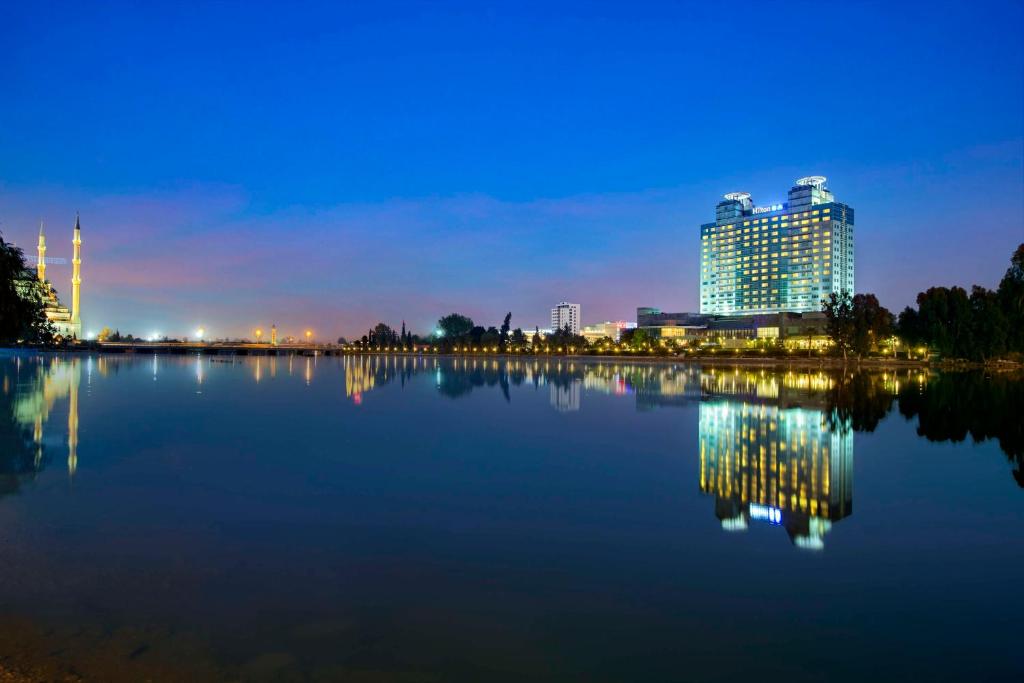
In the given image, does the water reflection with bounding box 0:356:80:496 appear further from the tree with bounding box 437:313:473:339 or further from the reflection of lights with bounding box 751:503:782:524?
the tree with bounding box 437:313:473:339

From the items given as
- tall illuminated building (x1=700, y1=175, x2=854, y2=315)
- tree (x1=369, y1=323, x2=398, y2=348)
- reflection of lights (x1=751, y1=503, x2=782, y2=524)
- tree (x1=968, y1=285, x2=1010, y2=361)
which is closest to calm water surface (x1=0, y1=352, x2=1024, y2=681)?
reflection of lights (x1=751, y1=503, x2=782, y2=524)

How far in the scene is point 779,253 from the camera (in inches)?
6781

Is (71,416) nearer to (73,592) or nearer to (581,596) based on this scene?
(73,592)

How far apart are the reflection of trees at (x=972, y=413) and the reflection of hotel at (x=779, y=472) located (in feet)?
10.8

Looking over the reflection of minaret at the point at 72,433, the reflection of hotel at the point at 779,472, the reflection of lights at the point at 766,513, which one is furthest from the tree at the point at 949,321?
the reflection of minaret at the point at 72,433

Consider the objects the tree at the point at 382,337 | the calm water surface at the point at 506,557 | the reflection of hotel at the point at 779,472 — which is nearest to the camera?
the calm water surface at the point at 506,557

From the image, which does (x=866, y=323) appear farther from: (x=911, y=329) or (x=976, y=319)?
(x=976, y=319)

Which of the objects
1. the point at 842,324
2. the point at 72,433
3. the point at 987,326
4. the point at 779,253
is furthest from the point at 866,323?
the point at 779,253

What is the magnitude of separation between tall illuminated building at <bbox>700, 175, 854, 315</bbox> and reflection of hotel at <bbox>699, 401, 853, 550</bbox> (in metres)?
160

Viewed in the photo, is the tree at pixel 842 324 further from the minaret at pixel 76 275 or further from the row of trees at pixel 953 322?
the minaret at pixel 76 275

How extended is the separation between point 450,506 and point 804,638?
549 centimetres

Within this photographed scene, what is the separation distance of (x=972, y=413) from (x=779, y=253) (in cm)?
15783

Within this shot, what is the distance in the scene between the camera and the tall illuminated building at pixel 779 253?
165750mm

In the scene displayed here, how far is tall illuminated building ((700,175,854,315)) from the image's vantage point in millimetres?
165750
